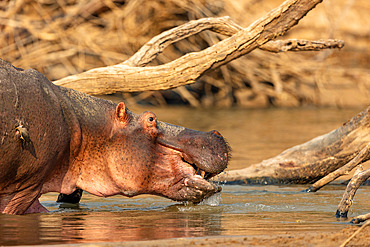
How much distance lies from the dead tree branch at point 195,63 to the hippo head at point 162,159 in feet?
2.93

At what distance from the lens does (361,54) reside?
14.5 meters

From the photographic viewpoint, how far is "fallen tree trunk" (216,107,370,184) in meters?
5.57

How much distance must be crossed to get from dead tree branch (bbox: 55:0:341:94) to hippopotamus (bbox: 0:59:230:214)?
0.81 meters

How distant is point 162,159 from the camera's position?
443cm

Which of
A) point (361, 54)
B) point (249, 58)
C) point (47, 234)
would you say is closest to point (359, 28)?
point (361, 54)

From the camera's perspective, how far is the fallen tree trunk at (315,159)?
5.57m

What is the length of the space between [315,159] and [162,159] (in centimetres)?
177

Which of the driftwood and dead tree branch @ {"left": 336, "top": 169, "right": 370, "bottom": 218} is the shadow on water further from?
the driftwood

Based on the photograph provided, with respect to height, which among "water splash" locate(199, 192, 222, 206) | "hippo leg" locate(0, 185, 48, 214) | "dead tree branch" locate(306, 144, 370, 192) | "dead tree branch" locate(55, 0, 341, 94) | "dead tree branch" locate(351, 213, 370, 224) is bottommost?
"dead tree branch" locate(351, 213, 370, 224)

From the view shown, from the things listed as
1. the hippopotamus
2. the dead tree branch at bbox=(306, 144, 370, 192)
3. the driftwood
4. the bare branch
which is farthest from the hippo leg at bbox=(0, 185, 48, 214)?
the bare branch

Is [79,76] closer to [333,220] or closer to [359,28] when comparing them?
[333,220]

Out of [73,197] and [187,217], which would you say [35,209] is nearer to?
[73,197]

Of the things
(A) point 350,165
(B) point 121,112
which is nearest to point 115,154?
(B) point 121,112

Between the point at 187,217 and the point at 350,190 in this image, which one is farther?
the point at 187,217
